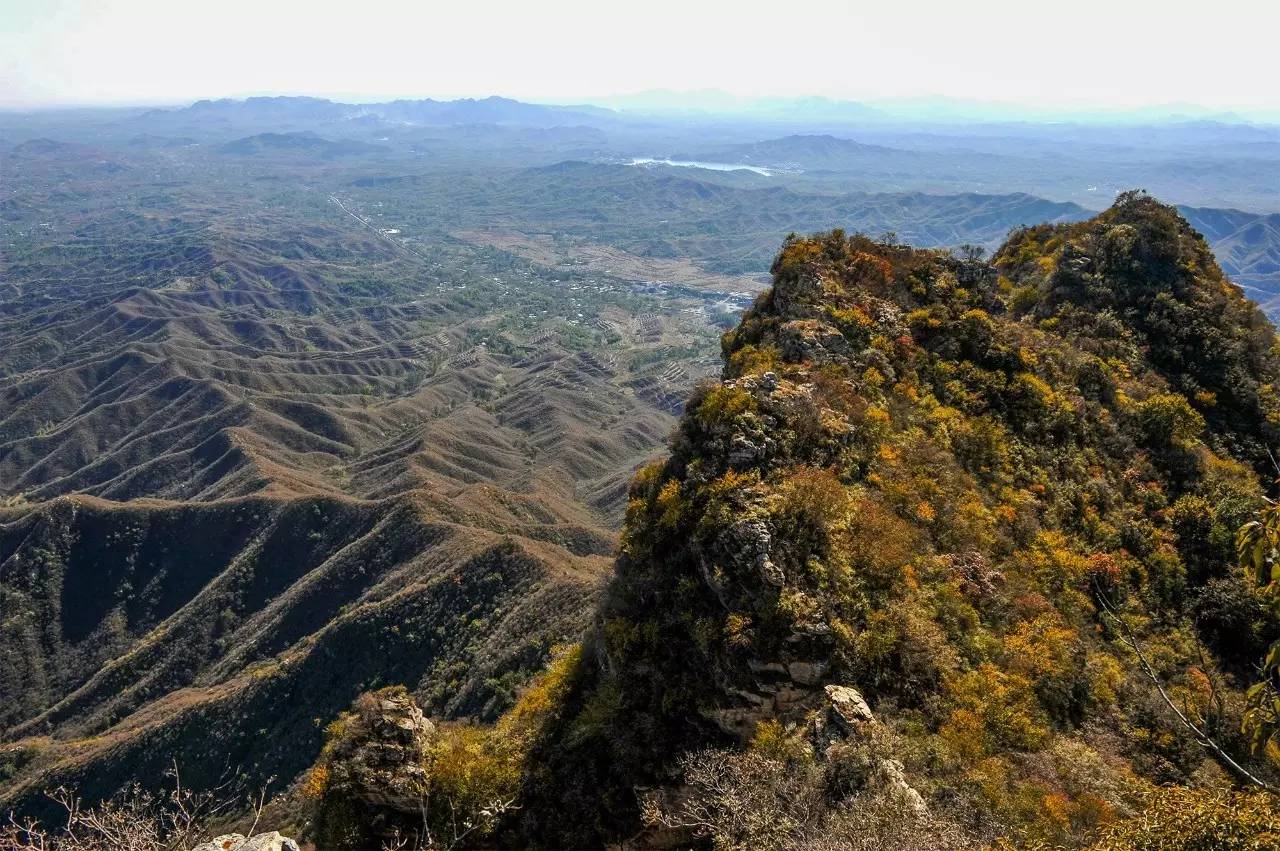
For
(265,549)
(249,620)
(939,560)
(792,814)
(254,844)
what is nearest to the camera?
(792,814)

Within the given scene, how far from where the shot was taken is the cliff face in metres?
15.3

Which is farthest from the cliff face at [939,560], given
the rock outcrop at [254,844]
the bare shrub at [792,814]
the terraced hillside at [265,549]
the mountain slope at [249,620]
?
the terraced hillside at [265,549]

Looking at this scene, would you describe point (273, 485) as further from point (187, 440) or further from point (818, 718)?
point (818, 718)

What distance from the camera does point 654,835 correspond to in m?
16.1

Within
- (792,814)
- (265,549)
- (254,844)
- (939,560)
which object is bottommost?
(265,549)

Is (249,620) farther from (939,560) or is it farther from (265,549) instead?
(939,560)

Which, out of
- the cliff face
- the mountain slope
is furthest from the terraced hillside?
the cliff face

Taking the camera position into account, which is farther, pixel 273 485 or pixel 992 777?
pixel 273 485

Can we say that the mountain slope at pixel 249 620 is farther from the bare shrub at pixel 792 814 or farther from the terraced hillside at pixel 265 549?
the bare shrub at pixel 792 814

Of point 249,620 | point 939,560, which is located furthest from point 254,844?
point 249,620

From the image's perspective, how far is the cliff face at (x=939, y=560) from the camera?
1532 cm

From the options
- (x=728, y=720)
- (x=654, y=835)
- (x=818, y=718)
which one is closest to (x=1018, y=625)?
(x=818, y=718)

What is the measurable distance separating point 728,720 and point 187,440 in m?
162

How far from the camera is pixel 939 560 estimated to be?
19.2 meters
